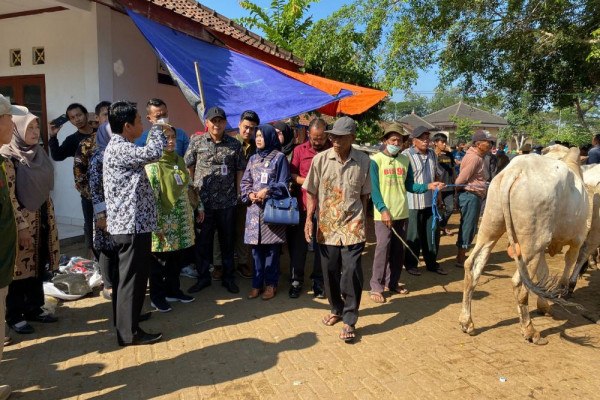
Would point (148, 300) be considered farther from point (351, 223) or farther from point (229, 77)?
point (229, 77)

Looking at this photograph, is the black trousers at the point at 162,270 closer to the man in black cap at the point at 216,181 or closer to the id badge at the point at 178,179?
the man in black cap at the point at 216,181

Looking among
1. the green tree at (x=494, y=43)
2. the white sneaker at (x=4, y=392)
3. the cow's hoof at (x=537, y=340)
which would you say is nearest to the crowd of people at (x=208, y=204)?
the white sneaker at (x=4, y=392)

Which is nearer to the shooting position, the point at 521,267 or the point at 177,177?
the point at 521,267

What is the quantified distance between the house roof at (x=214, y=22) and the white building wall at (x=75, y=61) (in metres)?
0.76

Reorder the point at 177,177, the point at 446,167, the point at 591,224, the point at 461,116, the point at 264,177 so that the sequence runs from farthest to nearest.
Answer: the point at 461,116
the point at 446,167
the point at 591,224
the point at 264,177
the point at 177,177

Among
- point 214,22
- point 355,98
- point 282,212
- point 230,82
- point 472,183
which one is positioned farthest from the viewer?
point 355,98

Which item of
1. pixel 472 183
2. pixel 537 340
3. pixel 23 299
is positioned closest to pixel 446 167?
pixel 472 183

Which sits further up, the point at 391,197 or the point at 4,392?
the point at 391,197

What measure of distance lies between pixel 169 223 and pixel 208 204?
61cm

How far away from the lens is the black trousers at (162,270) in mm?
4152

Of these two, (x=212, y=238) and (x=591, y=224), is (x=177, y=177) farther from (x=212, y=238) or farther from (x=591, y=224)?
(x=591, y=224)

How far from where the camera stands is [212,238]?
15.6ft

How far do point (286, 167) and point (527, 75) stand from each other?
8780 millimetres

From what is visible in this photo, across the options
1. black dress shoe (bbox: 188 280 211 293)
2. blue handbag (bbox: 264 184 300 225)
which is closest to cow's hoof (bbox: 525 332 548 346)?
blue handbag (bbox: 264 184 300 225)
